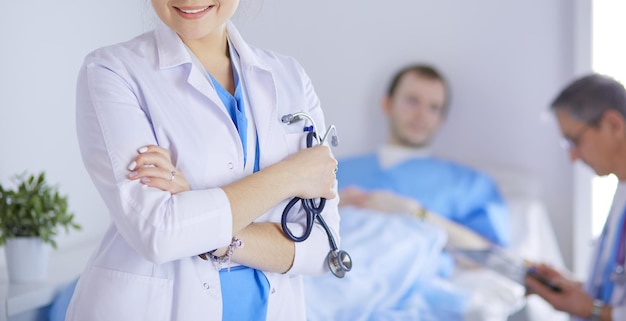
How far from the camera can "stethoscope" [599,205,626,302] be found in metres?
1.99

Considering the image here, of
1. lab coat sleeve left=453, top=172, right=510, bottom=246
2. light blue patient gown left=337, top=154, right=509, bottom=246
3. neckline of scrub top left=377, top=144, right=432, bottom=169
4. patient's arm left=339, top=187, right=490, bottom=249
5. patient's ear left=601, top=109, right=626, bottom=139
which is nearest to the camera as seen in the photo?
patient's ear left=601, top=109, right=626, bottom=139

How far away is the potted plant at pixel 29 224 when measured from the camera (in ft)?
6.00

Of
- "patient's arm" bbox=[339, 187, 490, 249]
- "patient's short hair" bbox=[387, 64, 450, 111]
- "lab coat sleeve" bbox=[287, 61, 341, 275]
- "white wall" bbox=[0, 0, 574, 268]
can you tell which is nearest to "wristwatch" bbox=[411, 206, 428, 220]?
"patient's arm" bbox=[339, 187, 490, 249]

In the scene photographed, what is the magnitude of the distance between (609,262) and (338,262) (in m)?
1.09

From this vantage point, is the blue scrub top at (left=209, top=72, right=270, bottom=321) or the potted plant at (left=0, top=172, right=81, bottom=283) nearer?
the blue scrub top at (left=209, top=72, right=270, bottom=321)

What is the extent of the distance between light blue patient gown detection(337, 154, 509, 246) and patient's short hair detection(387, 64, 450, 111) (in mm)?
271

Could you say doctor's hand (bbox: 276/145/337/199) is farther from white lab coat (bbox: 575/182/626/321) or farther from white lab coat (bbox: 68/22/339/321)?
white lab coat (bbox: 575/182/626/321)

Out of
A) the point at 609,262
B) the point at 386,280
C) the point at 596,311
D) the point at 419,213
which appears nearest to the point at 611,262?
the point at 609,262

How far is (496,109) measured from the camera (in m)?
3.33

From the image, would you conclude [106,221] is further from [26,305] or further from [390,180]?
[390,180]

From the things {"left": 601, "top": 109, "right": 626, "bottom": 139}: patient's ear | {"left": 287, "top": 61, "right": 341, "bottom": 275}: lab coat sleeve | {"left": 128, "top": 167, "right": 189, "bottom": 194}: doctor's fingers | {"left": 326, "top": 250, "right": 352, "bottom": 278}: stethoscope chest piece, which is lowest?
{"left": 601, "top": 109, "right": 626, "bottom": 139}: patient's ear

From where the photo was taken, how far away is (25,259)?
6.00ft

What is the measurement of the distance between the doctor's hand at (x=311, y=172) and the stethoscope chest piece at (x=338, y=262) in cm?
9

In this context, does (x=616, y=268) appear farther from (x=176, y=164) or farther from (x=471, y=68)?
(x=471, y=68)
